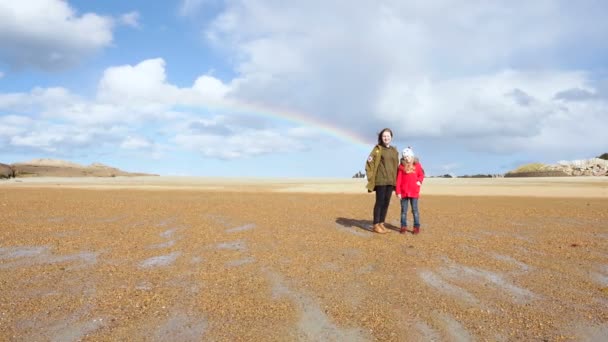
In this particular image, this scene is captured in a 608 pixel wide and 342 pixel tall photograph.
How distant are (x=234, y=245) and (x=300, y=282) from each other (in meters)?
3.29

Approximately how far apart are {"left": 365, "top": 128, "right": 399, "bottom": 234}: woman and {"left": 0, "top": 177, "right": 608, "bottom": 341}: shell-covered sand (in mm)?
948

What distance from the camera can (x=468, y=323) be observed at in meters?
4.67

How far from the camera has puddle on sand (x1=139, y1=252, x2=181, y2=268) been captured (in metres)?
7.45

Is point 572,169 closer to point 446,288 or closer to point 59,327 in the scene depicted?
point 446,288

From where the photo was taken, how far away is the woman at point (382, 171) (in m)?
11.4

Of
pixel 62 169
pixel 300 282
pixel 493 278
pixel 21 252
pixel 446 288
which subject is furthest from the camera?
pixel 62 169

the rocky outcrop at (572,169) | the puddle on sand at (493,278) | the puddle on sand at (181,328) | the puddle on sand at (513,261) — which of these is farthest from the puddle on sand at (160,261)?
the rocky outcrop at (572,169)

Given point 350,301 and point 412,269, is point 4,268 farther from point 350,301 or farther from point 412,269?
point 412,269

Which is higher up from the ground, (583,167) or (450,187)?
(583,167)

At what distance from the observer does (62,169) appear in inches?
2837

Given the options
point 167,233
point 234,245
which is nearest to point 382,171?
point 234,245

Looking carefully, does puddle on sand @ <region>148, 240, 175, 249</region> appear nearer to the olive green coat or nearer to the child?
the olive green coat

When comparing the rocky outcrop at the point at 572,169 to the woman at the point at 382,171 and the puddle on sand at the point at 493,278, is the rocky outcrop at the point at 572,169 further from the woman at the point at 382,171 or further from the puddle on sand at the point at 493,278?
the puddle on sand at the point at 493,278

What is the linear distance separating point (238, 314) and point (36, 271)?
394cm
